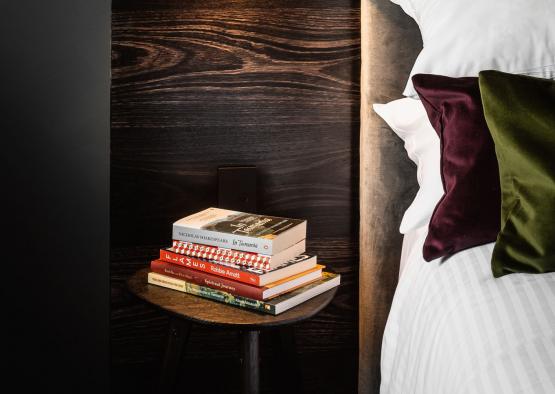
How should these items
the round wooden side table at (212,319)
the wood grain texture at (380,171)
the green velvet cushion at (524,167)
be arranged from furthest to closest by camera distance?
the wood grain texture at (380,171) < the round wooden side table at (212,319) < the green velvet cushion at (524,167)

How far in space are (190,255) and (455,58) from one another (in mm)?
626

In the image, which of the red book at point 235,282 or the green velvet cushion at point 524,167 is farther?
the red book at point 235,282

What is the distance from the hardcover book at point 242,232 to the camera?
3.73 ft

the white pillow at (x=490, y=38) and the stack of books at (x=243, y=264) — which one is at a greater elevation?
the white pillow at (x=490, y=38)

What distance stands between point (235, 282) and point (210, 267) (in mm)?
65

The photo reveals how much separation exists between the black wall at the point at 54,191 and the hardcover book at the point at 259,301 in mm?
186

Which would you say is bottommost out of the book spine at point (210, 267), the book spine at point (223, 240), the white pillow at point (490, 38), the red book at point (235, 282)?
the red book at point (235, 282)

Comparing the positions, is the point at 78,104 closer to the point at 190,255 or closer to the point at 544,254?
the point at 190,255

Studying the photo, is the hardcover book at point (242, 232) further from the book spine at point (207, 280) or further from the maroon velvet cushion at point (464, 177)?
the maroon velvet cushion at point (464, 177)

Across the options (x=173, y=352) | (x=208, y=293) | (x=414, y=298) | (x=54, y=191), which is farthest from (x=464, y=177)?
(x=54, y=191)

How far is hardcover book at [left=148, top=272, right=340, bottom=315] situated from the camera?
1.08 metres

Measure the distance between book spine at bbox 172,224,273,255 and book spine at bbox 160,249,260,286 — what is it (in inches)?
1.5

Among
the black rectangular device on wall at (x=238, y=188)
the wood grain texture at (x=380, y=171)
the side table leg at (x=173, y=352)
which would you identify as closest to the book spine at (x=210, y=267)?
the side table leg at (x=173, y=352)

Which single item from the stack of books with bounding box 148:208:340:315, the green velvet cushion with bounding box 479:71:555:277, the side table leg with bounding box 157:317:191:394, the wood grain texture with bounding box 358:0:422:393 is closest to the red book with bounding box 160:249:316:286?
the stack of books with bounding box 148:208:340:315
